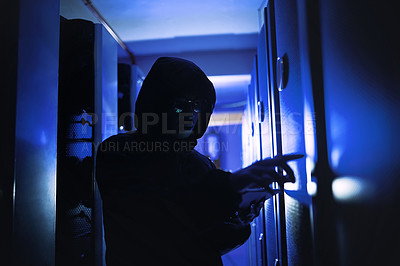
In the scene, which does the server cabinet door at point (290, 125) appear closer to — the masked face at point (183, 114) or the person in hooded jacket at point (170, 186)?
the person in hooded jacket at point (170, 186)

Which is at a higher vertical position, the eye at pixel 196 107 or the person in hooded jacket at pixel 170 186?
the eye at pixel 196 107

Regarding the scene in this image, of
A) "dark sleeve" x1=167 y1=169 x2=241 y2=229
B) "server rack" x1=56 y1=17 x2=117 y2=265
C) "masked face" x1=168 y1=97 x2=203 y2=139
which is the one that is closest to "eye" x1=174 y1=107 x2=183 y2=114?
"masked face" x1=168 y1=97 x2=203 y2=139

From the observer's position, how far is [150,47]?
3.35 metres

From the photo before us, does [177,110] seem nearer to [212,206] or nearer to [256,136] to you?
[212,206]

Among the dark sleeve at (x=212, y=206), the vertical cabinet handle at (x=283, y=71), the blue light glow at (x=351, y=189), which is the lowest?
the dark sleeve at (x=212, y=206)

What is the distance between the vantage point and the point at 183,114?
1.13 m

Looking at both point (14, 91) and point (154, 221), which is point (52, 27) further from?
point (154, 221)

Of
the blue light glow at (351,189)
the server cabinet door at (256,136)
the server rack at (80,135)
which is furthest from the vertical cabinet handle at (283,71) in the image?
the server rack at (80,135)

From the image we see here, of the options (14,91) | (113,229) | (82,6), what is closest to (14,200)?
(14,91)

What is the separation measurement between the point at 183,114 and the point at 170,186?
306 millimetres

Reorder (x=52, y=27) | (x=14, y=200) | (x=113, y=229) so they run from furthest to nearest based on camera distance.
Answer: (x=113, y=229), (x=52, y=27), (x=14, y=200)

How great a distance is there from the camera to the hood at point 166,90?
1.13 metres

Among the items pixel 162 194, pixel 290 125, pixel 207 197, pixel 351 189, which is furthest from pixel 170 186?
pixel 351 189

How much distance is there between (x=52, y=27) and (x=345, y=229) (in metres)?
0.98
